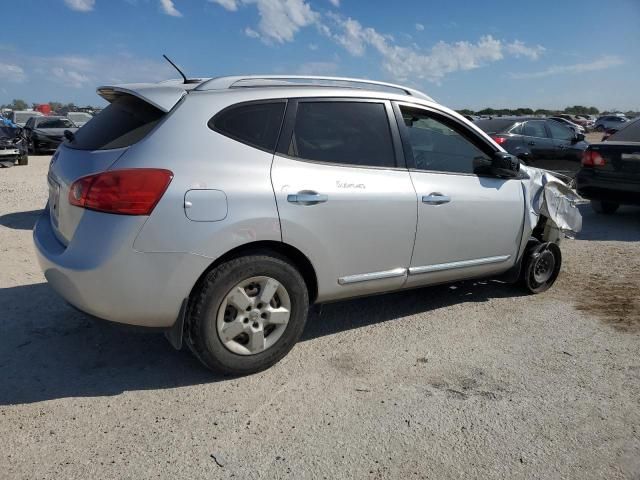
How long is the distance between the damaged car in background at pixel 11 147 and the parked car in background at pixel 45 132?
4.72 metres

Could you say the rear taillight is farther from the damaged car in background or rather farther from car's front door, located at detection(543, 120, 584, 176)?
the damaged car in background

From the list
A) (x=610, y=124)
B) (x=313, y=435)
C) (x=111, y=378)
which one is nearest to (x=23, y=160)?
(x=111, y=378)

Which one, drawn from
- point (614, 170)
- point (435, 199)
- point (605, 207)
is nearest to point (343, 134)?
point (435, 199)

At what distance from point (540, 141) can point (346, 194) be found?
9.10 m

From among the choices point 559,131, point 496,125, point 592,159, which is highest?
point 559,131

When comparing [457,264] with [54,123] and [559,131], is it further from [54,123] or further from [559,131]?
[54,123]

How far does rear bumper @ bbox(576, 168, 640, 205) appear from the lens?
776cm

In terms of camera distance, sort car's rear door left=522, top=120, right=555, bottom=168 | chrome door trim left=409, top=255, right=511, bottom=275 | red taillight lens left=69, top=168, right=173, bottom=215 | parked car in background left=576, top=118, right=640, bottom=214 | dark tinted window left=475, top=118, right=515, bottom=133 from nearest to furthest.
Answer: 1. red taillight lens left=69, top=168, right=173, bottom=215
2. chrome door trim left=409, top=255, right=511, bottom=275
3. parked car in background left=576, top=118, right=640, bottom=214
4. dark tinted window left=475, top=118, right=515, bottom=133
5. car's rear door left=522, top=120, right=555, bottom=168

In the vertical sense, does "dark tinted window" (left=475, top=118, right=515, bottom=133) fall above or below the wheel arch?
above

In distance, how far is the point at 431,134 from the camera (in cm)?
427

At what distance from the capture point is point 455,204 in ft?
13.2

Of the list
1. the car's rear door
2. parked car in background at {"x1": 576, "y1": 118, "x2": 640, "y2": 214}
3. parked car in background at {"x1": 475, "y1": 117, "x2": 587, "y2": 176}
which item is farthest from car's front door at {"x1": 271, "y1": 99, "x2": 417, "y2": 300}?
the car's rear door

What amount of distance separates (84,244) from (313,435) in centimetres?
158

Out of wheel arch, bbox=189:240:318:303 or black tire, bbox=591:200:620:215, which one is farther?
black tire, bbox=591:200:620:215
